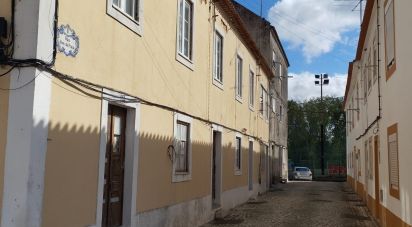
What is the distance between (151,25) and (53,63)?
3.19m

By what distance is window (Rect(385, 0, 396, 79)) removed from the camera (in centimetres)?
914

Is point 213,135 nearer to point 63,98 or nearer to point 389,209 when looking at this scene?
point 389,209

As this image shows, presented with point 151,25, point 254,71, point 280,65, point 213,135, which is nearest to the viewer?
point 151,25

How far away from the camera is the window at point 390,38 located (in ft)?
30.0

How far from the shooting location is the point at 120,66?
7363 mm

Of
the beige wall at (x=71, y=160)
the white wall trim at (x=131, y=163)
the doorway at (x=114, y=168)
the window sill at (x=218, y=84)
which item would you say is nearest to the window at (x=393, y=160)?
the white wall trim at (x=131, y=163)

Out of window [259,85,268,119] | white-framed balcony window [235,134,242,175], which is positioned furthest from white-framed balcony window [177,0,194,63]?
window [259,85,268,119]

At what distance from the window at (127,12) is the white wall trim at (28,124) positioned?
5.25 ft

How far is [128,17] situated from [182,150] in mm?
3904

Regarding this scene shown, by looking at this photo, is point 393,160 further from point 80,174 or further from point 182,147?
point 80,174

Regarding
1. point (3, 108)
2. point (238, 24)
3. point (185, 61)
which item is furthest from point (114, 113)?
point (238, 24)

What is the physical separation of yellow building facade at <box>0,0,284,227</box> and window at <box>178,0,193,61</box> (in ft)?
0.08

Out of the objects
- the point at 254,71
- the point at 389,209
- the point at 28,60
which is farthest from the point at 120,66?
the point at 254,71

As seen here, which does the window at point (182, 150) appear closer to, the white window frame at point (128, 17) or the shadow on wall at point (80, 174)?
the shadow on wall at point (80, 174)
